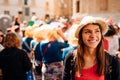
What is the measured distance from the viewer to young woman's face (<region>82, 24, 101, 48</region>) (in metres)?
3.94

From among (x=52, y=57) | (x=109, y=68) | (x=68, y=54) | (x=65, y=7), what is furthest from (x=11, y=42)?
(x=65, y=7)

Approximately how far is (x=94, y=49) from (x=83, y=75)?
0.27m

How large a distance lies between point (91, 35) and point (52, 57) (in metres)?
3.51

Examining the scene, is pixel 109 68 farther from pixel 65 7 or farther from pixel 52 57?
pixel 65 7

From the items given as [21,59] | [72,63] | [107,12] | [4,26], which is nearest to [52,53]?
[21,59]

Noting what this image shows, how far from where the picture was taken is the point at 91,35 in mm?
3953

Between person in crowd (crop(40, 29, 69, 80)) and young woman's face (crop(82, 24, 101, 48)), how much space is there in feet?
11.1

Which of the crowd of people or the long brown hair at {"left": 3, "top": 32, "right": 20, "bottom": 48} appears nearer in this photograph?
the crowd of people

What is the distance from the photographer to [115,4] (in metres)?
27.6

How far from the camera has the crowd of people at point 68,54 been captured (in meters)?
3.96

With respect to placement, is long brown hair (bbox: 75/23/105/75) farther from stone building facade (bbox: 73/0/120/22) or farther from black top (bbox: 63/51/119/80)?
stone building facade (bbox: 73/0/120/22)

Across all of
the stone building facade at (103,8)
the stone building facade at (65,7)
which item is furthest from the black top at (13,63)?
the stone building facade at (103,8)

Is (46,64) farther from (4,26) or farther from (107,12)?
(107,12)

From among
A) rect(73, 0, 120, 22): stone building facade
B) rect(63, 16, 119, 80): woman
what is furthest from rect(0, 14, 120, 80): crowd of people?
rect(73, 0, 120, 22): stone building facade
